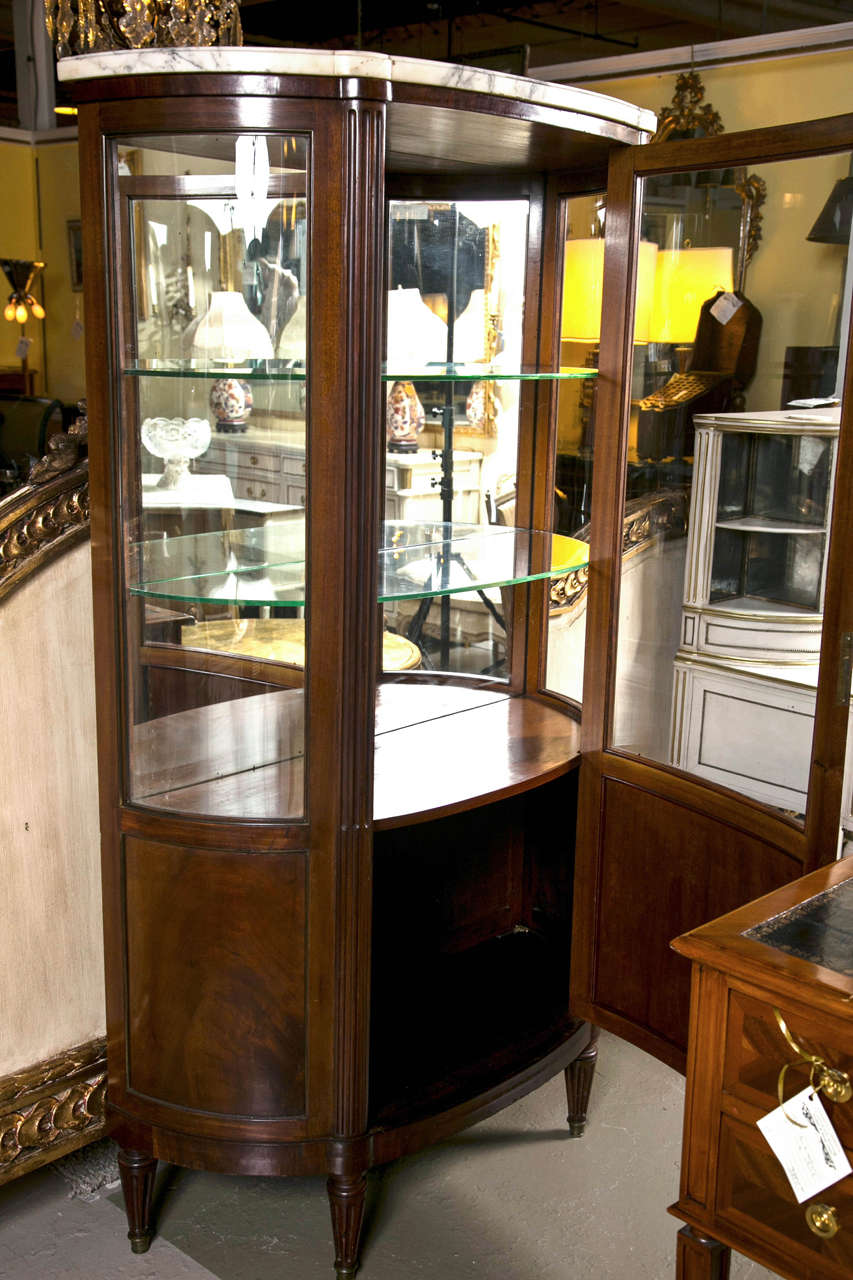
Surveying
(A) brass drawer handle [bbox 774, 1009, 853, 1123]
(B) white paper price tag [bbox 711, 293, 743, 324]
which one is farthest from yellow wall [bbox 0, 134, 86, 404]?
(A) brass drawer handle [bbox 774, 1009, 853, 1123]

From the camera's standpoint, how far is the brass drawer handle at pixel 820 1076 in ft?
4.47

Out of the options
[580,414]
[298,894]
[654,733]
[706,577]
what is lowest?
[298,894]

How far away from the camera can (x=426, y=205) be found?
2307mm

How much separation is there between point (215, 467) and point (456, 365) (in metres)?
0.53

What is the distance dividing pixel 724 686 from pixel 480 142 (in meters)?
0.98

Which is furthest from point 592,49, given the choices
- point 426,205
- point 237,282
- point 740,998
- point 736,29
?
point 740,998

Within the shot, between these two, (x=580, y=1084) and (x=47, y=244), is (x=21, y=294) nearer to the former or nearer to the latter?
(x=47, y=244)

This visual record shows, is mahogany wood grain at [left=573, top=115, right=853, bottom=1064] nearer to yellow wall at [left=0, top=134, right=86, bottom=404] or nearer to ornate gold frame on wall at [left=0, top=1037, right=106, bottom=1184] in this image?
ornate gold frame on wall at [left=0, top=1037, right=106, bottom=1184]

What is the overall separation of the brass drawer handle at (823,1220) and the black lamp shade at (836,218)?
128 cm

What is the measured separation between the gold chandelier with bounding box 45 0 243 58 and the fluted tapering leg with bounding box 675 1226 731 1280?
1.86 meters

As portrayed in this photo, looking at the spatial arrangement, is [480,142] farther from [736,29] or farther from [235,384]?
[736,29]

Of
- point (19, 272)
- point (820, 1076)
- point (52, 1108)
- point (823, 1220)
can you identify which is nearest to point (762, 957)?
point (820, 1076)

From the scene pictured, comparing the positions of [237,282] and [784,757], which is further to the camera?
[784,757]

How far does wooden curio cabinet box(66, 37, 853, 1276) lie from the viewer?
5.79ft
